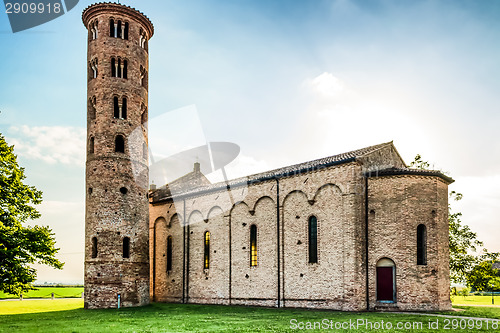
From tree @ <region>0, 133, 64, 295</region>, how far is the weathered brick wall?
1813cm

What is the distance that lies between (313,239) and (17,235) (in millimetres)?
16442

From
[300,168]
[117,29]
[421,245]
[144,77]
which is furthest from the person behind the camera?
[144,77]

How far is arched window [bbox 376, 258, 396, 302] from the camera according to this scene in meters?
23.2

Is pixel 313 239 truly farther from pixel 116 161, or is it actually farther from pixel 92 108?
pixel 92 108

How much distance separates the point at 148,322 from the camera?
2009cm

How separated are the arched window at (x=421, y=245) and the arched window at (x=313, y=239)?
18.4 feet

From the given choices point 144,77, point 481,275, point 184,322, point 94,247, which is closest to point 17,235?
point 94,247

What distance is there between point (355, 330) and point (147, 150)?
2153 cm

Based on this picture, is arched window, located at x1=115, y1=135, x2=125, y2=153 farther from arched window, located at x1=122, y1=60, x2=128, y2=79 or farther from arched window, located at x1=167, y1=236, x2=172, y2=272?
arched window, located at x1=167, y1=236, x2=172, y2=272

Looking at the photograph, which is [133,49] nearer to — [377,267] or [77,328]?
[77,328]

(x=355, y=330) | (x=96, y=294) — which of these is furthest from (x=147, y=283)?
(x=355, y=330)

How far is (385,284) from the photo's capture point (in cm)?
2334

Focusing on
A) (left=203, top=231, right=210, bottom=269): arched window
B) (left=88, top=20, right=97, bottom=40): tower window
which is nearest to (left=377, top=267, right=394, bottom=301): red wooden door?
(left=203, top=231, right=210, bottom=269): arched window

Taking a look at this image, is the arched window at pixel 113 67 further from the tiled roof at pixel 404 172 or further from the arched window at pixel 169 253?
the tiled roof at pixel 404 172
